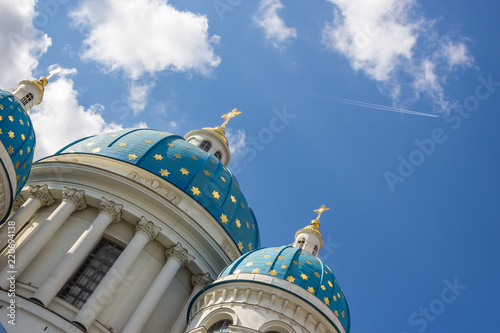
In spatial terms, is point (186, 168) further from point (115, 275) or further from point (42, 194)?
point (115, 275)

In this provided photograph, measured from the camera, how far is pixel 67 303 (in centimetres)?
2091

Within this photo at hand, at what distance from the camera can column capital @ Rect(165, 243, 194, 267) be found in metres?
24.2

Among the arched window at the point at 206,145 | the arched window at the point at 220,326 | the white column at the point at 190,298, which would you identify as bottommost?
the arched window at the point at 220,326

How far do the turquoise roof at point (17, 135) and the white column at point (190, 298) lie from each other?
8.73m

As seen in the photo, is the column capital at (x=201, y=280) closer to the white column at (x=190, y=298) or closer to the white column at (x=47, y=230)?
the white column at (x=190, y=298)

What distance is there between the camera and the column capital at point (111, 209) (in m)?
23.8

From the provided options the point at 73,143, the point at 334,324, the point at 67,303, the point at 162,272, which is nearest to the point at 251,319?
the point at 334,324

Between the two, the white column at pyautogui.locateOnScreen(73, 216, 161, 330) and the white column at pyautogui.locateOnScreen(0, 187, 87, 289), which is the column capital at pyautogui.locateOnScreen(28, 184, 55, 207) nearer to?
the white column at pyautogui.locateOnScreen(0, 187, 87, 289)

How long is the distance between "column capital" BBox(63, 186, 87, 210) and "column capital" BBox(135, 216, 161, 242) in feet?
9.37

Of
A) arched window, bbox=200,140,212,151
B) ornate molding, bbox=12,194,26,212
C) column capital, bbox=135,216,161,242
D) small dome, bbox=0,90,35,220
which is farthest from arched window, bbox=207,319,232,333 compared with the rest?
arched window, bbox=200,140,212,151

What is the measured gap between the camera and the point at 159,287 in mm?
22625

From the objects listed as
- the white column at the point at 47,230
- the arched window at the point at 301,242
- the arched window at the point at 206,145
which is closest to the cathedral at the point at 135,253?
the white column at the point at 47,230

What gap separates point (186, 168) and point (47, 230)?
26.1ft

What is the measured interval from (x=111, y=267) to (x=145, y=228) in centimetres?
240
